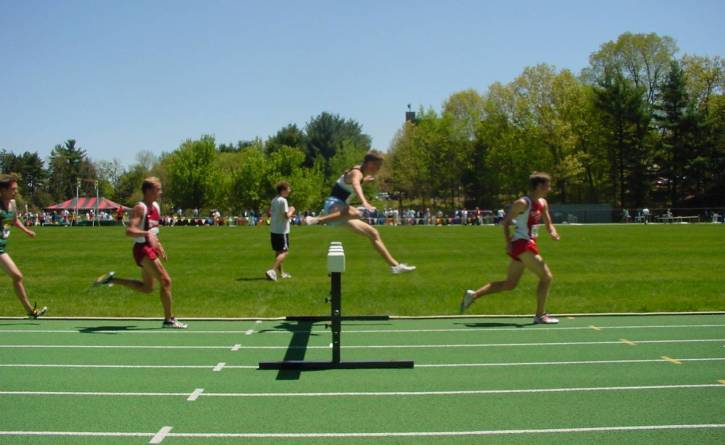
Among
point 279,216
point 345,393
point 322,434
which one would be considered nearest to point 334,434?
point 322,434

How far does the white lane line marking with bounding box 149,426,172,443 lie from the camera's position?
5.32m

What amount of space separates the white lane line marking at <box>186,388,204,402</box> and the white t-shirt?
9.04 meters

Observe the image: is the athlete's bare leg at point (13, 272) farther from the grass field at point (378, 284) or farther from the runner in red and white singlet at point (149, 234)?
the runner in red and white singlet at point (149, 234)

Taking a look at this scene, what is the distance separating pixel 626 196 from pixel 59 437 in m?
77.2

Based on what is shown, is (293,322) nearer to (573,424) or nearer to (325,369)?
(325,369)

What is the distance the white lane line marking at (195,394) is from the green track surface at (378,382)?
0.08 meters

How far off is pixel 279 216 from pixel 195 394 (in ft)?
30.7

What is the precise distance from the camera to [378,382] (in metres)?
7.11

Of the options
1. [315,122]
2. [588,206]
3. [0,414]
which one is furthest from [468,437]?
[315,122]

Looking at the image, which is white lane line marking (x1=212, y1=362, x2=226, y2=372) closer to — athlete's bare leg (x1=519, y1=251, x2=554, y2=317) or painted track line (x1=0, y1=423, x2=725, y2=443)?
painted track line (x1=0, y1=423, x2=725, y2=443)

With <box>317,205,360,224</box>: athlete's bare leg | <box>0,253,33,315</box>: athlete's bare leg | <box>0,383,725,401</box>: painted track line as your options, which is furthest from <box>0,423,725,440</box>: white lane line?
<box>0,253,33,315</box>: athlete's bare leg

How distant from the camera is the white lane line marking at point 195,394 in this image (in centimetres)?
649

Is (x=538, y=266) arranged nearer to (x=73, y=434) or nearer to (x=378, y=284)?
(x=378, y=284)

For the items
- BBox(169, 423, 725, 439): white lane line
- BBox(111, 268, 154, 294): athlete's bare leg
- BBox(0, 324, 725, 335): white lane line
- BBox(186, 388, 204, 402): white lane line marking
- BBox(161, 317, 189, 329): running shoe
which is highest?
BBox(111, 268, 154, 294): athlete's bare leg
